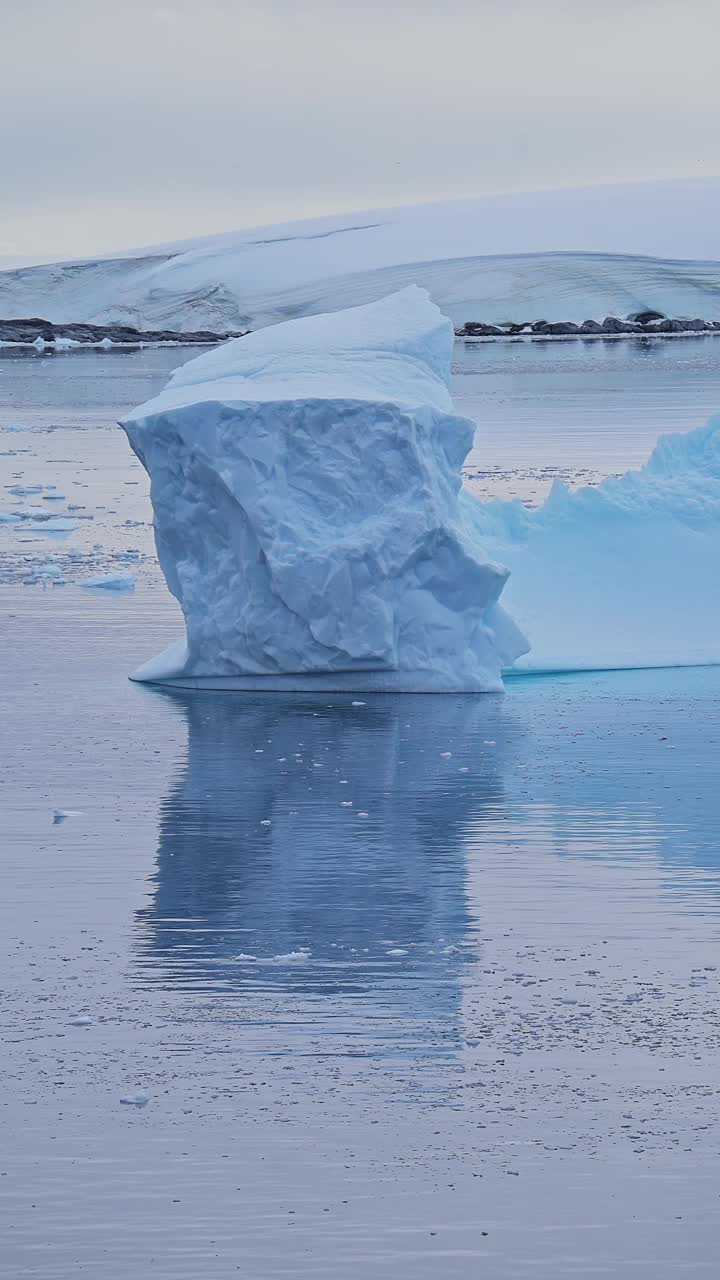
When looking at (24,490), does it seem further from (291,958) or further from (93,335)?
(93,335)

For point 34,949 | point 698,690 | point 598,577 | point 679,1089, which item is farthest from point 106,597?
point 679,1089

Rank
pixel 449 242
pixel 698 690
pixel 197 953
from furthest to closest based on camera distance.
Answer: pixel 449 242
pixel 698 690
pixel 197 953

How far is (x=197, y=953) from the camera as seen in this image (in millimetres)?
6004

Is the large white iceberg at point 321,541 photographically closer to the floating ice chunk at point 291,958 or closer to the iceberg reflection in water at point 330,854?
the iceberg reflection in water at point 330,854

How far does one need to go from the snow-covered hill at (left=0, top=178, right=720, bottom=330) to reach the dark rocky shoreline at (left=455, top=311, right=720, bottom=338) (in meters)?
0.28

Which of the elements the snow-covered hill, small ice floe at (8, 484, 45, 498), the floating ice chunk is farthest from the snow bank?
the snow-covered hill

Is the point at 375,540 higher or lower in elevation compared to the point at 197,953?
higher

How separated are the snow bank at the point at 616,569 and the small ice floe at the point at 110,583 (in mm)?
2592

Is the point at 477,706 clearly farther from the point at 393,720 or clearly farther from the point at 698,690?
the point at 698,690

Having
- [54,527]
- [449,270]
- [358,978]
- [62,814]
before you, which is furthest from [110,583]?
[449,270]

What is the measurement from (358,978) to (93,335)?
47132 mm

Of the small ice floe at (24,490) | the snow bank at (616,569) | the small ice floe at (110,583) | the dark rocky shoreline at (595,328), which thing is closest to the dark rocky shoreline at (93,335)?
the dark rocky shoreline at (595,328)

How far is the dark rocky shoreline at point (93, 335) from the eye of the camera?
50.4 m

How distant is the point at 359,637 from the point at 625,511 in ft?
7.97
